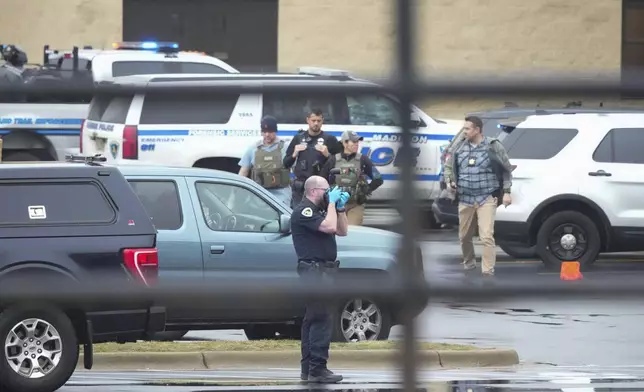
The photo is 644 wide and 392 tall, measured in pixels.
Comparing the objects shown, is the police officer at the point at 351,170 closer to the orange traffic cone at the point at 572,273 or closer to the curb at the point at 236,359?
the curb at the point at 236,359

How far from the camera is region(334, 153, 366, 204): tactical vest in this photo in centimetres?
1230

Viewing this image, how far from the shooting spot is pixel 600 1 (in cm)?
308

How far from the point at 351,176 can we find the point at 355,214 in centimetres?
66

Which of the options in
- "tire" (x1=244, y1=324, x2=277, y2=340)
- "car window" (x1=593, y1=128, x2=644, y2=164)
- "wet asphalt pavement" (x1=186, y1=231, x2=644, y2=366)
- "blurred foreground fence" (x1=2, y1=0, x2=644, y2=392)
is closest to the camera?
"blurred foreground fence" (x1=2, y1=0, x2=644, y2=392)

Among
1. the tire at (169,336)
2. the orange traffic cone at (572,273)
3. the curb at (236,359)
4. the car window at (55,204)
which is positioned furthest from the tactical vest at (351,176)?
the orange traffic cone at (572,273)

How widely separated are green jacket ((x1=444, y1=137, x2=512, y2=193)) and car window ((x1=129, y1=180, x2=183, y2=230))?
3516mm

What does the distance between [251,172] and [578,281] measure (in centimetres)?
1152

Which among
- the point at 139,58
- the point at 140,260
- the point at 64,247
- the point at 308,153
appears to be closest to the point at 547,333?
the point at 308,153

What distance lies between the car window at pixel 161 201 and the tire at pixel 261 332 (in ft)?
4.54

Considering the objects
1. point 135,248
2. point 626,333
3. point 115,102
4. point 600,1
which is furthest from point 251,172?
point 115,102

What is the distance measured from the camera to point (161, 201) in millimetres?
10453

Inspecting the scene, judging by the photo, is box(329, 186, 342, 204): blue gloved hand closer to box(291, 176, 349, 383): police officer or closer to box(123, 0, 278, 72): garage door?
box(291, 176, 349, 383): police officer

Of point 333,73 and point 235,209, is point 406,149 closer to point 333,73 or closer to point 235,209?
point 333,73

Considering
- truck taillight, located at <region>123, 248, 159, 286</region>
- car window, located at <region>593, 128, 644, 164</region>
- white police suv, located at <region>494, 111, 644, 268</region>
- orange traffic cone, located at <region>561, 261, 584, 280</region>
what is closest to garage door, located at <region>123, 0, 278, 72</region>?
white police suv, located at <region>494, 111, 644, 268</region>
